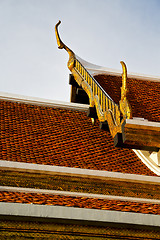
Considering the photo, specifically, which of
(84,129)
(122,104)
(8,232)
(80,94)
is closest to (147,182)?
(122,104)

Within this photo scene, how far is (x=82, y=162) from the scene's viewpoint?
669 cm

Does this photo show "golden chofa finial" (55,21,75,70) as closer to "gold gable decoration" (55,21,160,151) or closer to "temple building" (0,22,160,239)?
"temple building" (0,22,160,239)

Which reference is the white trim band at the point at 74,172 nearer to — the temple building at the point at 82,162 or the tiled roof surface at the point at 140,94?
the temple building at the point at 82,162

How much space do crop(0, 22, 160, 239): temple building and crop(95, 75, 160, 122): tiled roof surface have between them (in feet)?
0.08

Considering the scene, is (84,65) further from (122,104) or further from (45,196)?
(45,196)

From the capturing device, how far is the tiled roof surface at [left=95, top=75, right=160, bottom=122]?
26.2 ft

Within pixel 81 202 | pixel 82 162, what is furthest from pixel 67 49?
pixel 81 202

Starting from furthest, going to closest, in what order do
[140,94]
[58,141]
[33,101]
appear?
1. [140,94]
2. [33,101]
3. [58,141]

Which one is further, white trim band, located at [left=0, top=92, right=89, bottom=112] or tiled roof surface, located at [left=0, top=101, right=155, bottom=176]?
white trim band, located at [left=0, top=92, right=89, bottom=112]

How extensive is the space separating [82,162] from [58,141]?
841 millimetres

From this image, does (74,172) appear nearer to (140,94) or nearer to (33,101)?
(33,101)

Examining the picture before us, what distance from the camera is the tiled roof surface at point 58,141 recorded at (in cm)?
663

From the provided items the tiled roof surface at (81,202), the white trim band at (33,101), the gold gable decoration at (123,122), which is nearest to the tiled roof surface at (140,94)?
the gold gable decoration at (123,122)

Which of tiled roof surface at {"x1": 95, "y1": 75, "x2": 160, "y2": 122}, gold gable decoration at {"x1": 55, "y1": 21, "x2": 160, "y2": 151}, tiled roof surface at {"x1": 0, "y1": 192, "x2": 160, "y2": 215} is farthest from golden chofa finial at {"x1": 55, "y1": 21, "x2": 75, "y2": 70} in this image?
tiled roof surface at {"x1": 0, "y1": 192, "x2": 160, "y2": 215}
